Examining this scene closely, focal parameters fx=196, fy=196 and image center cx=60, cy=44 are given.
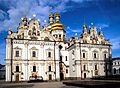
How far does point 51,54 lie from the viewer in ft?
171

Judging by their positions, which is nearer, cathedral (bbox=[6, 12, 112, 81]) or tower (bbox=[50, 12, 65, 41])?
cathedral (bbox=[6, 12, 112, 81])

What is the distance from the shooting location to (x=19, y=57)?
4900 cm

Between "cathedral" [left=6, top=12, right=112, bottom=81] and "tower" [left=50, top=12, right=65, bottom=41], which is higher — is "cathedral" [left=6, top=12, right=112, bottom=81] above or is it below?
below

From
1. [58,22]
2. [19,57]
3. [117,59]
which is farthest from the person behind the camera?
[117,59]

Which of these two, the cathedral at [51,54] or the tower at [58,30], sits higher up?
the tower at [58,30]

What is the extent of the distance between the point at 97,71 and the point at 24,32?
23.1m

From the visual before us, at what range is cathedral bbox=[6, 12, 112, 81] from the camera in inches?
1918

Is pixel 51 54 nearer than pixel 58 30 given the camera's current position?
Yes

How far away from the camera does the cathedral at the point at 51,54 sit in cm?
4872

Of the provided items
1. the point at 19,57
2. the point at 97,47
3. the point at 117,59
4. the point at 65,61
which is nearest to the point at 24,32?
the point at 19,57

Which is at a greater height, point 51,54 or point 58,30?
point 58,30

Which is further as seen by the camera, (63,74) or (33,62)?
(63,74)

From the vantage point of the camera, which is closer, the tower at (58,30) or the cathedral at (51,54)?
the cathedral at (51,54)

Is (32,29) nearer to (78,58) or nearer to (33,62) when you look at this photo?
(33,62)
